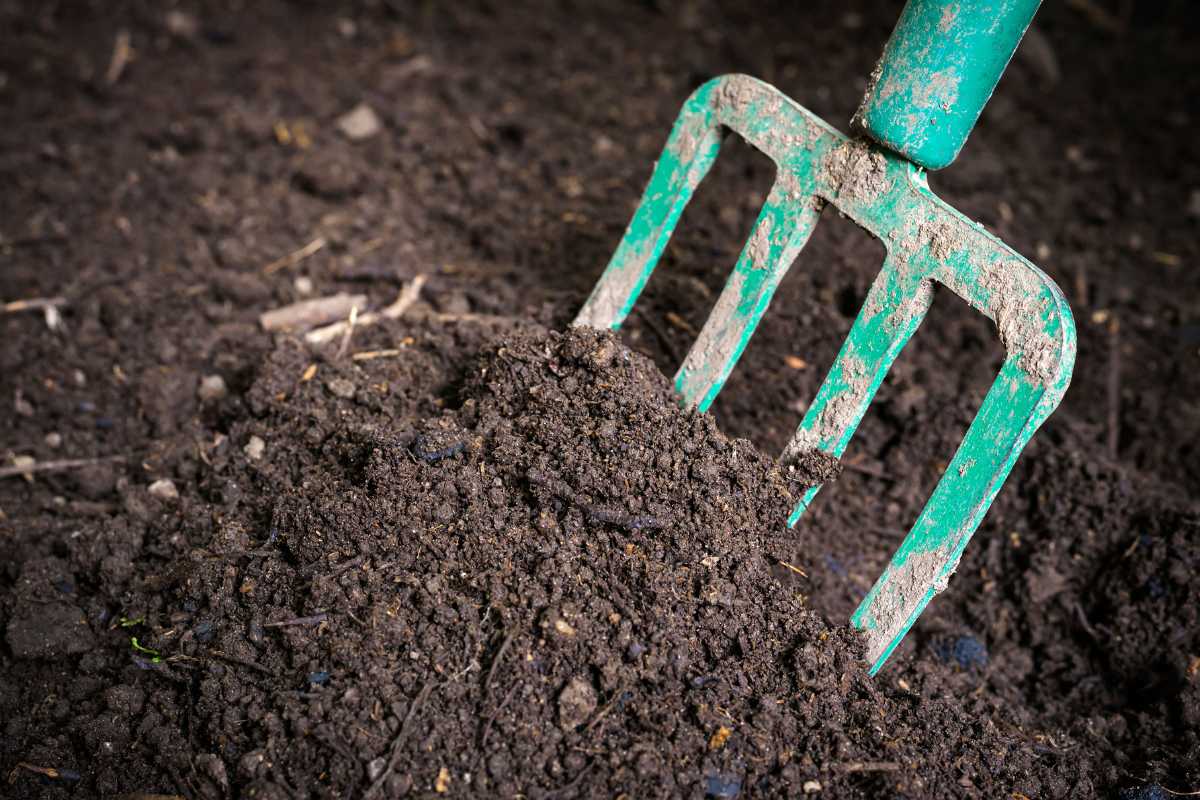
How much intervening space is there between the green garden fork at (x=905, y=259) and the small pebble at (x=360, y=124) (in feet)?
5.64

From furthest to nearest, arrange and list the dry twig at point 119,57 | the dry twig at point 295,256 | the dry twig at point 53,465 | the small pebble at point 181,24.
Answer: the small pebble at point 181,24 → the dry twig at point 119,57 → the dry twig at point 295,256 → the dry twig at point 53,465

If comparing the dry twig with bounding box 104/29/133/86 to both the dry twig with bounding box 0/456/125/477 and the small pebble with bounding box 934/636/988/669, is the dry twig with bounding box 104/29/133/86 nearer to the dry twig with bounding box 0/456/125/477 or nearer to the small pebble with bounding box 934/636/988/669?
the dry twig with bounding box 0/456/125/477

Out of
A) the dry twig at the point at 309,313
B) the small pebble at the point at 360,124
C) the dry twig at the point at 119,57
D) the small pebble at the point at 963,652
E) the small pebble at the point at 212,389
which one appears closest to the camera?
the small pebble at the point at 963,652

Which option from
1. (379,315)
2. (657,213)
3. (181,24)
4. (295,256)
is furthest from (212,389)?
(181,24)

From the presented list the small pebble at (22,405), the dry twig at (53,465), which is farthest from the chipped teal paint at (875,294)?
the small pebble at (22,405)

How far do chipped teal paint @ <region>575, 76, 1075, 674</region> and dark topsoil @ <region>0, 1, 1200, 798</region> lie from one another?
0.48 ft

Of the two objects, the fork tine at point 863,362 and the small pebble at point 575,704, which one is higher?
the fork tine at point 863,362

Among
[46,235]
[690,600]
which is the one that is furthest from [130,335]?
[690,600]

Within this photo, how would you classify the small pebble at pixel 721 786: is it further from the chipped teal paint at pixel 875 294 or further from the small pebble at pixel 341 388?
the small pebble at pixel 341 388

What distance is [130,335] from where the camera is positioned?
290 cm

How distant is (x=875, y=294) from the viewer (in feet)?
6.80

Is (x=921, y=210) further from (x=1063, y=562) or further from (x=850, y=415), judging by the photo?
(x=1063, y=562)

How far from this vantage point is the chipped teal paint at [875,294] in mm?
1854

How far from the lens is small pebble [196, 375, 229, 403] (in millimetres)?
2699
